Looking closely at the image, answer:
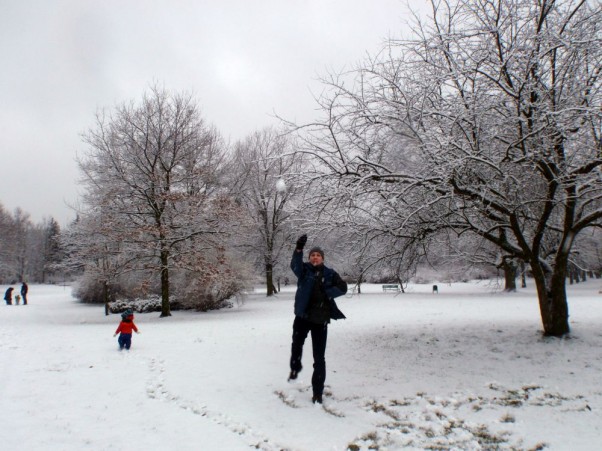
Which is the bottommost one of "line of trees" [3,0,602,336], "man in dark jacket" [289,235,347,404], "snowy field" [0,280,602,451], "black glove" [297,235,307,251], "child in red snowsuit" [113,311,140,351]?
"snowy field" [0,280,602,451]

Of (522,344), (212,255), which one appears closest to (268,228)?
(212,255)

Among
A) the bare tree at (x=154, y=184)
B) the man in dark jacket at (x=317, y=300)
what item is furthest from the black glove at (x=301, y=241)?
the bare tree at (x=154, y=184)

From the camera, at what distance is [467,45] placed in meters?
6.35

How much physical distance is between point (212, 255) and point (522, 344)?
13744 mm

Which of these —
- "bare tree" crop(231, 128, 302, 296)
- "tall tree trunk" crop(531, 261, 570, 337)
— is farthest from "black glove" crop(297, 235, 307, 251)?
"bare tree" crop(231, 128, 302, 296)

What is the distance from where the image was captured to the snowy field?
368 centimetres

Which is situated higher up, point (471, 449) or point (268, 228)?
point (268, 228)

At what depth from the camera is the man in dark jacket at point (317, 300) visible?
15.4 ft

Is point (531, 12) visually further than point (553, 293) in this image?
No

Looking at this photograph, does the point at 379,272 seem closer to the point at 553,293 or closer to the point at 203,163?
the point at 553,293

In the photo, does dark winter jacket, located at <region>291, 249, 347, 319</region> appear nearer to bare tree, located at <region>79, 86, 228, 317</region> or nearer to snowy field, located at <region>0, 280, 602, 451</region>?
snowy field, located at <region>0, 280, 602, 451</region>

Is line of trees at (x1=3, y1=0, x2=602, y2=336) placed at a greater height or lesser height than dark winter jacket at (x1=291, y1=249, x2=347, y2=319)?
greater

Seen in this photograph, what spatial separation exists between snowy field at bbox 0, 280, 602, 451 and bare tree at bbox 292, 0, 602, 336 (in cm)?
239

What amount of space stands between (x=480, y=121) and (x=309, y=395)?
4.78 metres
